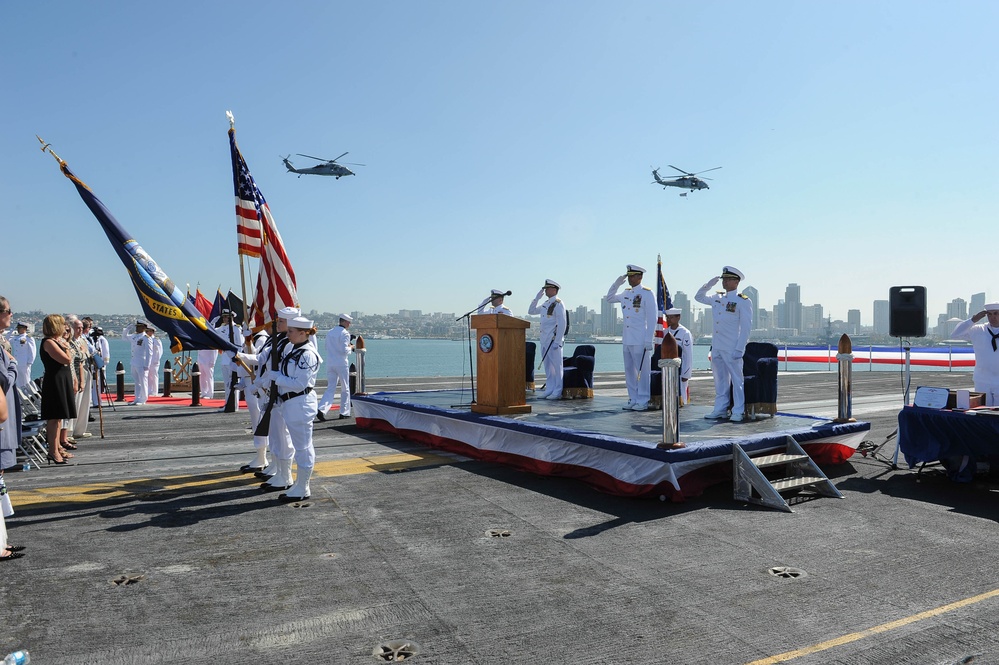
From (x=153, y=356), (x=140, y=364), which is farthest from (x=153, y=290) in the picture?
(x=153, y=356)

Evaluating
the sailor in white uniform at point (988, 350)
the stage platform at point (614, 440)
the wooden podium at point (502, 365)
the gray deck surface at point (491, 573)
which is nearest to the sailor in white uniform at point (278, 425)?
the gray deck surface at point (491, 573)

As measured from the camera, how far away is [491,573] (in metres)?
4.59

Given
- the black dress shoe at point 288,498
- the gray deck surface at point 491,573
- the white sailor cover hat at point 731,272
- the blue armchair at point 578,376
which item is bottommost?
the gray deck surface at point 491,573

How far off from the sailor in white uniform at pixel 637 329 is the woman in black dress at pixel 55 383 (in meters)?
8.20

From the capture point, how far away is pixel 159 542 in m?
5.30

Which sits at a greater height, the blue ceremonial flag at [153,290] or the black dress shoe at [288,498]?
the blue ceremonial flag at [153,290]

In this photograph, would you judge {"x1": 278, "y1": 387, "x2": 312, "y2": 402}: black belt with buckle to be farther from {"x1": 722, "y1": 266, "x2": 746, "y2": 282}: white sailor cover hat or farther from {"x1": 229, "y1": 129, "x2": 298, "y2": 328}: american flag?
{"x1": 722, "y1": 266, "x2": 746, "y2": 282}: white sailor cover hat

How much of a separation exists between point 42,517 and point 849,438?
9.00 metres

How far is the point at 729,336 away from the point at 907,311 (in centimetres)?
275

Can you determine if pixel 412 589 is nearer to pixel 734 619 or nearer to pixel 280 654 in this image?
pixel 280 654

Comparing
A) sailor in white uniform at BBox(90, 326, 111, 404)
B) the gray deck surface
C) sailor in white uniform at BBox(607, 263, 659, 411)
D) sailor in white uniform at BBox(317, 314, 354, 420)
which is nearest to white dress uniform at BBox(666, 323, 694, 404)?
sailor in white uniform at BBox(607, 263, 659, 411)

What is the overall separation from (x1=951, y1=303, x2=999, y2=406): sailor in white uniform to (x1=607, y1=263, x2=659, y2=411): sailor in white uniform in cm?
444

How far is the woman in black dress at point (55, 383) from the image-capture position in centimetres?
845

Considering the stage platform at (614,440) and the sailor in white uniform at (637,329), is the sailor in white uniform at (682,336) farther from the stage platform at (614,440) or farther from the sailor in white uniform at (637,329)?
the stage platform at (614,440)
